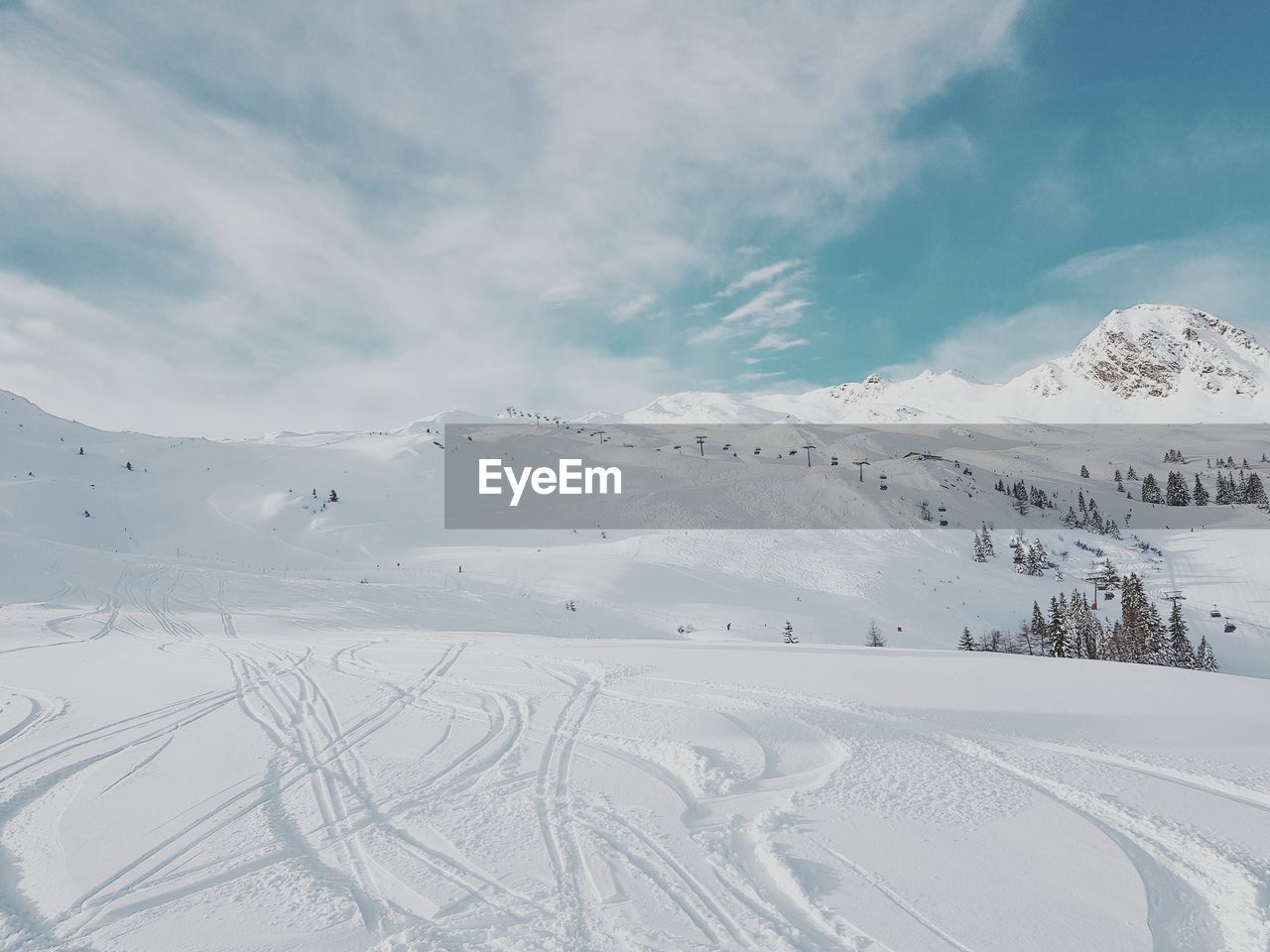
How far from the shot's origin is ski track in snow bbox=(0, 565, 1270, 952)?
12.5ft

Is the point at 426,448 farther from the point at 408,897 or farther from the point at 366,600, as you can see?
the point at 408,897

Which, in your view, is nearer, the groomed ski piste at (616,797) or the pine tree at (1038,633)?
the groomed ski piste at (616,797)

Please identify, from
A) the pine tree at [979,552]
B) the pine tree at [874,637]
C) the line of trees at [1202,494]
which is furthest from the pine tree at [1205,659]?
the line of trees at [1202,494]

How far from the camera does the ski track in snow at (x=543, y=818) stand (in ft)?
12.5

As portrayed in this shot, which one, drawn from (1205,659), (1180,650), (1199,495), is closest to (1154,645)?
(1180,650)

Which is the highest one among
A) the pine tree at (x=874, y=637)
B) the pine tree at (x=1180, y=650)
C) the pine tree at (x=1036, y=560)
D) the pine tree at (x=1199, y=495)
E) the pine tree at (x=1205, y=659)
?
the pine tree at (x=1199, y=495)

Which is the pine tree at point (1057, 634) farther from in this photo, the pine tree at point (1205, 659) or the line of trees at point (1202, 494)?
the line of trees at point (1202, 494)

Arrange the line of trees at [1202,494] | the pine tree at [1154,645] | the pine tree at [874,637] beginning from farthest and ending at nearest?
the line of trees at [1202,494] → the pine tree at [1154,645] → the pine tree at [874,637]

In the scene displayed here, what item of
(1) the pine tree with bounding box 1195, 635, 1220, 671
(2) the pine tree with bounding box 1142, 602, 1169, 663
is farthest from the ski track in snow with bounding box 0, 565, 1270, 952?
(1) the pine tree with bounding box 1195, 635, 1220, 671

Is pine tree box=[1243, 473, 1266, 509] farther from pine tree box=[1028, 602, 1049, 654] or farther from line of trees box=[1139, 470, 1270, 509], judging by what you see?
pine tree box=[1028, 602, 1049, 654]

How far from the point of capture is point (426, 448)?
9438cm

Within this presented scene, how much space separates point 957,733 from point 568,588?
3063 centimetres

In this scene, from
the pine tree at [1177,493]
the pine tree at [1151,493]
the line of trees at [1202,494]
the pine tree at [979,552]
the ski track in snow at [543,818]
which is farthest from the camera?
the pine tree at [1151,493]

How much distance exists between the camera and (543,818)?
5.17m
